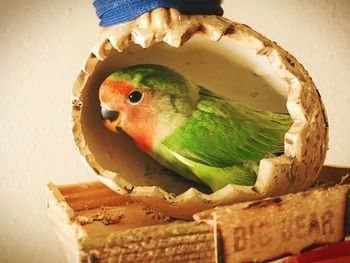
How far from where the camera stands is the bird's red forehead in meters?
0.49

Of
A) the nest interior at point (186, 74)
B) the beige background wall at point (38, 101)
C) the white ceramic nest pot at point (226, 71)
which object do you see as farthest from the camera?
the beige background wall at point (38, 101)

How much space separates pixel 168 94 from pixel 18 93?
260 millimetres

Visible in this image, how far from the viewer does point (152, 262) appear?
34 cm

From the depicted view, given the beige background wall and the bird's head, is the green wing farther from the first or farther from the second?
the beige background wall

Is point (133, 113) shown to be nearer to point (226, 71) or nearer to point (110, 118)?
point (110, 118)

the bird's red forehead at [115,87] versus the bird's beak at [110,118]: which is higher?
the bird's red forehead at [115,87]

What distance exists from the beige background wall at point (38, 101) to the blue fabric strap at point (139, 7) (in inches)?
9.1

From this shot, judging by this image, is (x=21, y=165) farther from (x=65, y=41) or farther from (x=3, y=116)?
(x=65, y=41)

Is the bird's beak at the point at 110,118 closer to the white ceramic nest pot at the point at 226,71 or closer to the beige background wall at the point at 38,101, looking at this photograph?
the white ceramic nest pot at the point at 226,71

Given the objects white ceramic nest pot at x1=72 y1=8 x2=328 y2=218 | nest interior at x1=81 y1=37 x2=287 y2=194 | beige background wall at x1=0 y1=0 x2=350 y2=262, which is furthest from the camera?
beige background wall at x1=0 y1=0 x2=350 y2=262

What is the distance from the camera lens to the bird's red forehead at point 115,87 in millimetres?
494

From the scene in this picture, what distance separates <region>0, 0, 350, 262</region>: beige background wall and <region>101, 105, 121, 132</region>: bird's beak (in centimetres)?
20

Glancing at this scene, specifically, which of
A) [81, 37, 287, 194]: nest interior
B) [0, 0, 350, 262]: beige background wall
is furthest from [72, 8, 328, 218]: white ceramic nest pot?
[0, 0, 350, 262]: beige background wall

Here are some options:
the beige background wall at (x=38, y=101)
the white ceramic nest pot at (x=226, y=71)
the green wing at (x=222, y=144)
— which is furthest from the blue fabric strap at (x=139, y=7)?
the beige background wall at (x=38, y=101)
